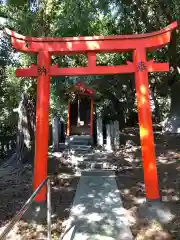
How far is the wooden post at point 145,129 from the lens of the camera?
5.42 m

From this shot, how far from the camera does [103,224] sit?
4578 millimetres

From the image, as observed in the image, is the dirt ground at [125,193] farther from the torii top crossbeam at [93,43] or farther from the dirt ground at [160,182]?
the torii top crossbeam at [93,43]

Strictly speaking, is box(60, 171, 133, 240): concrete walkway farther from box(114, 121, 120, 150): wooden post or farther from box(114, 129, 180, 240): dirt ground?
box(114, 121, 120, 150): wooden post

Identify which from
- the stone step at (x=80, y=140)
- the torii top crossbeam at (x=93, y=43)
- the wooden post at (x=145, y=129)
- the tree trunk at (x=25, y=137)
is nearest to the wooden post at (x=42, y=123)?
the torii top crossbeam at (x=93, y=43)

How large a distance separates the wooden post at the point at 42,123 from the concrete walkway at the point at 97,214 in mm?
883

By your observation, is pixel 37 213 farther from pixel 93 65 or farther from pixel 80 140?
pixel 80 140

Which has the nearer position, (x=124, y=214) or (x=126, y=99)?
(x=124, y=214)

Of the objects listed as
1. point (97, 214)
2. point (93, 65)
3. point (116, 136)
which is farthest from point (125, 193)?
point (116, 136)

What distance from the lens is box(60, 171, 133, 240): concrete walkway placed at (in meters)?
4.20

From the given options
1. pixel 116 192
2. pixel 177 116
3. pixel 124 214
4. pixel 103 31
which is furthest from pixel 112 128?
pixel 124 214

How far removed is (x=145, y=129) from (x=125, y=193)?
1.83 meters

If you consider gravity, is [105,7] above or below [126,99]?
above

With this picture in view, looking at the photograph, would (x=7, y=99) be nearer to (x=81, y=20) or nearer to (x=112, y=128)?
(x=112, y=128)

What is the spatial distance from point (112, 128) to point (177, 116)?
3.46m
